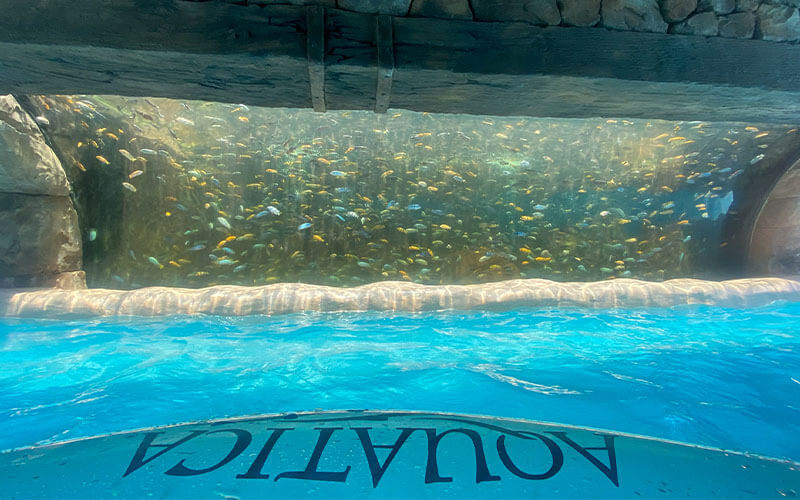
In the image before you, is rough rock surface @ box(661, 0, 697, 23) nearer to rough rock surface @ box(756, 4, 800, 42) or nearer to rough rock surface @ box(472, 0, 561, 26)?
rough rock surface @ box(756, 4, 800, 42)

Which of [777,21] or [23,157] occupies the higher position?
[777,21]

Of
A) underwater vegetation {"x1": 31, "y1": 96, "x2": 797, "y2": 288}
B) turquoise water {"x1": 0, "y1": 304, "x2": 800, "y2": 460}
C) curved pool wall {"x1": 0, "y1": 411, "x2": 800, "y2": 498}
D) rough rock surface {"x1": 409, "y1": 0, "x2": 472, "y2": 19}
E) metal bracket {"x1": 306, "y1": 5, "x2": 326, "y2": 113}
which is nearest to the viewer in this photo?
curved pool wall {"x1": 0, "y1": 411, "x2": 800, "y2": 498}

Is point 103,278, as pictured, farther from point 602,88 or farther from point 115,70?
point 602,88

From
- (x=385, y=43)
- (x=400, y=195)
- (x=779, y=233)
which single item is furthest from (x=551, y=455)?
(x=400, y=195)

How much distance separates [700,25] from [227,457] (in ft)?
13.5

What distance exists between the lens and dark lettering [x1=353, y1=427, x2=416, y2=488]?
257cm

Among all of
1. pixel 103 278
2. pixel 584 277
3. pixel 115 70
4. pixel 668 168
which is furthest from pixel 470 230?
pixel 115 70

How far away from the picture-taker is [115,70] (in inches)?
116

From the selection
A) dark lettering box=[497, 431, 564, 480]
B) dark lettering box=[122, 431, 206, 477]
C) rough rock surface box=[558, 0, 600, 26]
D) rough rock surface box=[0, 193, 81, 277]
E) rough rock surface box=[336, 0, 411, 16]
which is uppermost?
rough rock surface box=[558, 0, 600, 26]

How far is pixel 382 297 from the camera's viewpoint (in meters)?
7.40

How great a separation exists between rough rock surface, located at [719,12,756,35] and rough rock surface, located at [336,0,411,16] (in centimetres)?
218

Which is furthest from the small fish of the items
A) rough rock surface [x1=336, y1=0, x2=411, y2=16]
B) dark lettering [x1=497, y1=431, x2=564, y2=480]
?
dark lettering [x1=497, y1=431, x2=564, y2=480]

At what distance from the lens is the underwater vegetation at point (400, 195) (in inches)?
419

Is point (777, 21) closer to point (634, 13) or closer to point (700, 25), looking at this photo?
point (700, 25)
